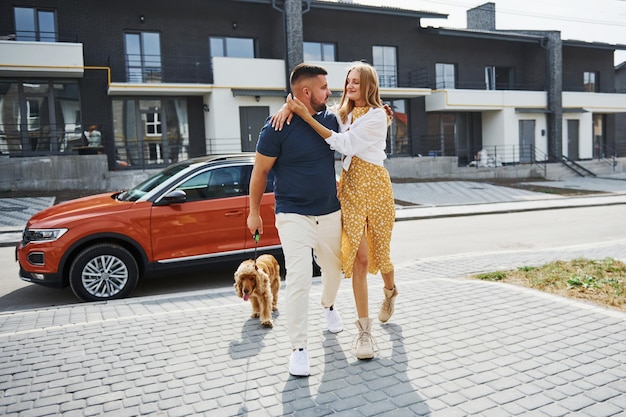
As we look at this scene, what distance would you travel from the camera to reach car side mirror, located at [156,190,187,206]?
6.59m

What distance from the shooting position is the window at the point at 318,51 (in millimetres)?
25766

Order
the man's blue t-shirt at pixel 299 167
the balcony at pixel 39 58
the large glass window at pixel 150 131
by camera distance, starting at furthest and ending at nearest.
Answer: the large glass window at pixel 150 131
the balcony at pixel 39 58
the man's blue t-shirt at pixel 299 167

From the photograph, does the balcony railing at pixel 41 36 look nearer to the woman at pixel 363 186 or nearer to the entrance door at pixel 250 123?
the entrance door at pixel 250 123

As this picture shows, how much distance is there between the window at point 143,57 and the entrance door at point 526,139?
2059cm

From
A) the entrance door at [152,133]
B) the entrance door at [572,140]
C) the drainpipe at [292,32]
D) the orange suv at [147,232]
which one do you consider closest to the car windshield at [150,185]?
the orange suv at [147,232]

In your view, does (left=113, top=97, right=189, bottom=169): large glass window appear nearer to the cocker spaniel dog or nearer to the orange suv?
the orange suv

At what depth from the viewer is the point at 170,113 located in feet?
75.5

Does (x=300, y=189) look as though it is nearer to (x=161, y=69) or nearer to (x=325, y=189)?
(x=325, y=189)

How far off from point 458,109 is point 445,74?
3.20 metres

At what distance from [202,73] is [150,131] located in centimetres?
337

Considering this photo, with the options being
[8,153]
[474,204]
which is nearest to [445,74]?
[474,204]

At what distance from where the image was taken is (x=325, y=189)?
3.87 metres

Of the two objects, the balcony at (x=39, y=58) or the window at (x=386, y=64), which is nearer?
the balcony at (x=39, y=58)

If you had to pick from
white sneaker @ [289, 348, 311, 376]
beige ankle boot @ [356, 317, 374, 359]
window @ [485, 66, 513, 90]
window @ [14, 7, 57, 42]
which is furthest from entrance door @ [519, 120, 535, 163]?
white sneaker @ [289, 348, 311, 376]
